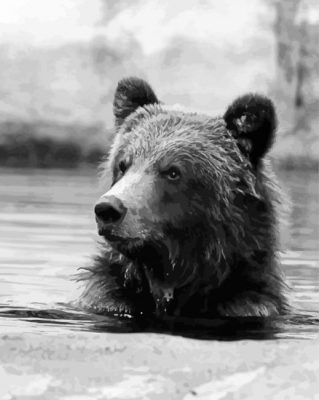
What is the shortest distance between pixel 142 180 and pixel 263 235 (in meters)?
0.89

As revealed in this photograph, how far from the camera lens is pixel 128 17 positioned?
29.1 meters

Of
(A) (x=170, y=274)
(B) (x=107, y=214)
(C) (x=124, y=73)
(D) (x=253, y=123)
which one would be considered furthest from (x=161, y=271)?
(C) (x=124, y=73)

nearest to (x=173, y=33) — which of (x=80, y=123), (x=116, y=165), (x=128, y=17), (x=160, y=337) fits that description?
(x=128, y=17)

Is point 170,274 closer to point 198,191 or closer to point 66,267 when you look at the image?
point 198,191

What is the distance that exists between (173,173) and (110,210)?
2.63ft

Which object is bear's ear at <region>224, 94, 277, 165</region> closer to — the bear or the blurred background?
the bear

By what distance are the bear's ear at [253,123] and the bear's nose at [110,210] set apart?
1172mm

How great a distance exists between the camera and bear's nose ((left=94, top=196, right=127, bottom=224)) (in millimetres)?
6309

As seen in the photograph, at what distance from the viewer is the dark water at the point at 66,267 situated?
6793 mm

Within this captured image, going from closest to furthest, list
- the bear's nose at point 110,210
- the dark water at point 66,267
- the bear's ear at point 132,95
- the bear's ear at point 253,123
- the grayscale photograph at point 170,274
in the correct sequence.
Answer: the grayscale photograph at point 170,274, the bear's nose at point 110,210, the dark water at point 66,267, the bear's ear at point 253,123, the bear's ear at point 132,95

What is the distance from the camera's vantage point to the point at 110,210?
20.9 ft

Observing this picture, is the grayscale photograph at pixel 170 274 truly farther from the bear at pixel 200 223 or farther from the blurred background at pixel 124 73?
the blurred background at pixel 124 73

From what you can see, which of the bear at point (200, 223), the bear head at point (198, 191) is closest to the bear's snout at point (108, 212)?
the bear head at point (198, 191)

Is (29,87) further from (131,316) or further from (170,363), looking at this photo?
(170,363)
